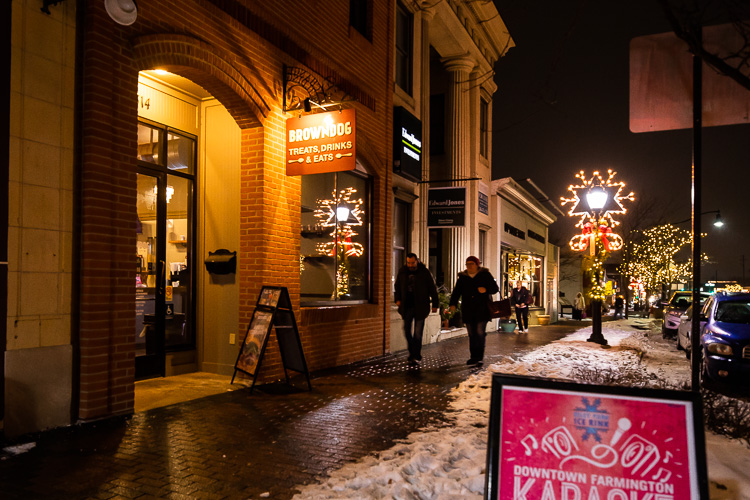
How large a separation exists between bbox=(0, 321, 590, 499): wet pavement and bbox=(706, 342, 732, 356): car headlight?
4072 mm

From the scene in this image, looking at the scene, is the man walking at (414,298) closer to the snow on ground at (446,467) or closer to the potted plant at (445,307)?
the snow on ground at (446,467)

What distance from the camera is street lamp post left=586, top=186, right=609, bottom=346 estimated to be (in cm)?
1461

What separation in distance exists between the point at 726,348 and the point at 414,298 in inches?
191

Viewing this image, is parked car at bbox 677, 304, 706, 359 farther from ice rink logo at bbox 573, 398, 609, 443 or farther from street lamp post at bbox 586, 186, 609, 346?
ice rink logo at bbox 573, 398, 609, 443

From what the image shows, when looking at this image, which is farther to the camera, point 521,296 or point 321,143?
point 521,296

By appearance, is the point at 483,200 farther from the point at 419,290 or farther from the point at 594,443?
the point at 594,443

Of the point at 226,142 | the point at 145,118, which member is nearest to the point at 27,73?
the point at 145,118

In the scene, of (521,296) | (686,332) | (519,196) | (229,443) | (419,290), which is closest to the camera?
(229,443)

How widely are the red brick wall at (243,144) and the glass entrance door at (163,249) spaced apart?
3.38 feet

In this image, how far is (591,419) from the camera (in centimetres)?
296

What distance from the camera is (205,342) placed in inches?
348

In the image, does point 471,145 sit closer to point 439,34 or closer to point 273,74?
point 439,34

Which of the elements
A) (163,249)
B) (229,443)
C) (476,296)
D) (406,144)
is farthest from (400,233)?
(229,443)

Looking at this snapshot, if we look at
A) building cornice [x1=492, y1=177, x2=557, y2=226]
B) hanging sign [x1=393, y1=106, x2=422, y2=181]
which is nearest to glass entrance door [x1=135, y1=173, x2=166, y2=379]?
hanging sign [x1=393, y1=106, x2=422, y2=181]
